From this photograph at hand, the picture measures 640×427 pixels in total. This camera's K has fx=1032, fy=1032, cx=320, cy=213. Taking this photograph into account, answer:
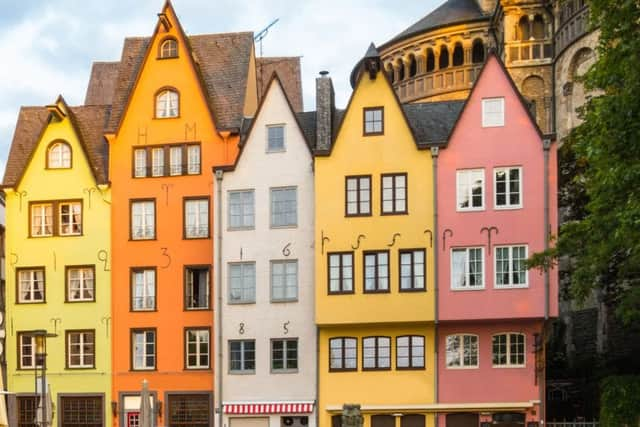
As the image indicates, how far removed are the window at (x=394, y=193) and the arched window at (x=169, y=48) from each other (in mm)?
11823

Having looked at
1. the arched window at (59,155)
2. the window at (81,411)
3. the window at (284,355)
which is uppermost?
the arched window at (59,155)

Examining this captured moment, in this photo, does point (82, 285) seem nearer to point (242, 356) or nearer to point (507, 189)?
point (242, 356)

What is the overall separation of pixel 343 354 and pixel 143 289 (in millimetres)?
9407

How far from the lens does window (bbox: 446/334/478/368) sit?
39750 mm

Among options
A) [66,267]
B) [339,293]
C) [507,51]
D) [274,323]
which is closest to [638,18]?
[339,293]

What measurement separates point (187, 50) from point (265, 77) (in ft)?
25.8

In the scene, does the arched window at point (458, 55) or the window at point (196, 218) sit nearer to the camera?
the window at point (196, 218)

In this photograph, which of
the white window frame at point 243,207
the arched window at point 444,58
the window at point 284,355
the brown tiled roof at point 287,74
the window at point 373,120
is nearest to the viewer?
the window at point 373,120

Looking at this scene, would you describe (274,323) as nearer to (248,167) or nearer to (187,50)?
(248,167)

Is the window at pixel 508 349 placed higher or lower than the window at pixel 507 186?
lower

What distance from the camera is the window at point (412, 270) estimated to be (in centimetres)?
3978

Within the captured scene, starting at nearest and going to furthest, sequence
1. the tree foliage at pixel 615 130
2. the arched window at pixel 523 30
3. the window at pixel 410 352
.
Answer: the tree foliage at pixel 615 130
the window at pixel 410 352
the arched window at pixel 523 30

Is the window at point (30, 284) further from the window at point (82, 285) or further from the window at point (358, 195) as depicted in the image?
the window at point (358, 195)

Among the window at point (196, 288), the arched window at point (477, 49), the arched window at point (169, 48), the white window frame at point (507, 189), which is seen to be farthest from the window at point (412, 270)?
the arched window at point (477, 49)
